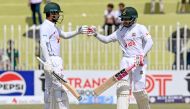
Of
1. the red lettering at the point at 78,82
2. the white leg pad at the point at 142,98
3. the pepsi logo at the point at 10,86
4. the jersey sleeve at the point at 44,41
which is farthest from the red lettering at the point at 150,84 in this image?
the jersey sleeve at the point at 44,41

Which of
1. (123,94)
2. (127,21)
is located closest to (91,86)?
(127,21)

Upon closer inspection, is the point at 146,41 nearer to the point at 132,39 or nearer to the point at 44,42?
the point at 132,39

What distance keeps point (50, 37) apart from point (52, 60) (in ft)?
1.32

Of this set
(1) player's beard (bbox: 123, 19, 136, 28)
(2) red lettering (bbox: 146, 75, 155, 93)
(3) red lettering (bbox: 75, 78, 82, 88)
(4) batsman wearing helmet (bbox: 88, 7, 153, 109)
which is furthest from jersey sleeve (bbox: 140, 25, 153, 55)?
(3) red lettering (bbox: 75, 78, 82, 88)

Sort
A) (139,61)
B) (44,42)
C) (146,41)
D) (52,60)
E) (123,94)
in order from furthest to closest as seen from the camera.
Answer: (146,41) < (52,60) < (44,42) < (139,61) < (123,94)

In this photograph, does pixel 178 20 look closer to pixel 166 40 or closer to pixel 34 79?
pixel 166 40

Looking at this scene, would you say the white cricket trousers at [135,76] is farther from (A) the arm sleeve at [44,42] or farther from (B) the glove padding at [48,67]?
(A) the arm sleeve at [44,42]

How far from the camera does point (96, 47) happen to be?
69.2 ft

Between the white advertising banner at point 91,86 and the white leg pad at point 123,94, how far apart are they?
6922 mm

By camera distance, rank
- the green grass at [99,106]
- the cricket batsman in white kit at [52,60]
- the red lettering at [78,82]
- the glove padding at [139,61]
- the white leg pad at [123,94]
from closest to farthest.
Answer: the white leg pad at [123,94], the glove padding at [139,61], the cricket batsman in white kit at [52,60], the green grass at [99,106], the red lettering at [78,82]

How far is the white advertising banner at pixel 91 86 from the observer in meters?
20.3

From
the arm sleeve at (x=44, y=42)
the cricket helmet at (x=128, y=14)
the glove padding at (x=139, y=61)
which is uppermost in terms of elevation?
the cricket helmet at (x=128, y=14)

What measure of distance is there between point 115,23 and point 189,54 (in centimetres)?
312

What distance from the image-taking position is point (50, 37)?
44.8 ft
